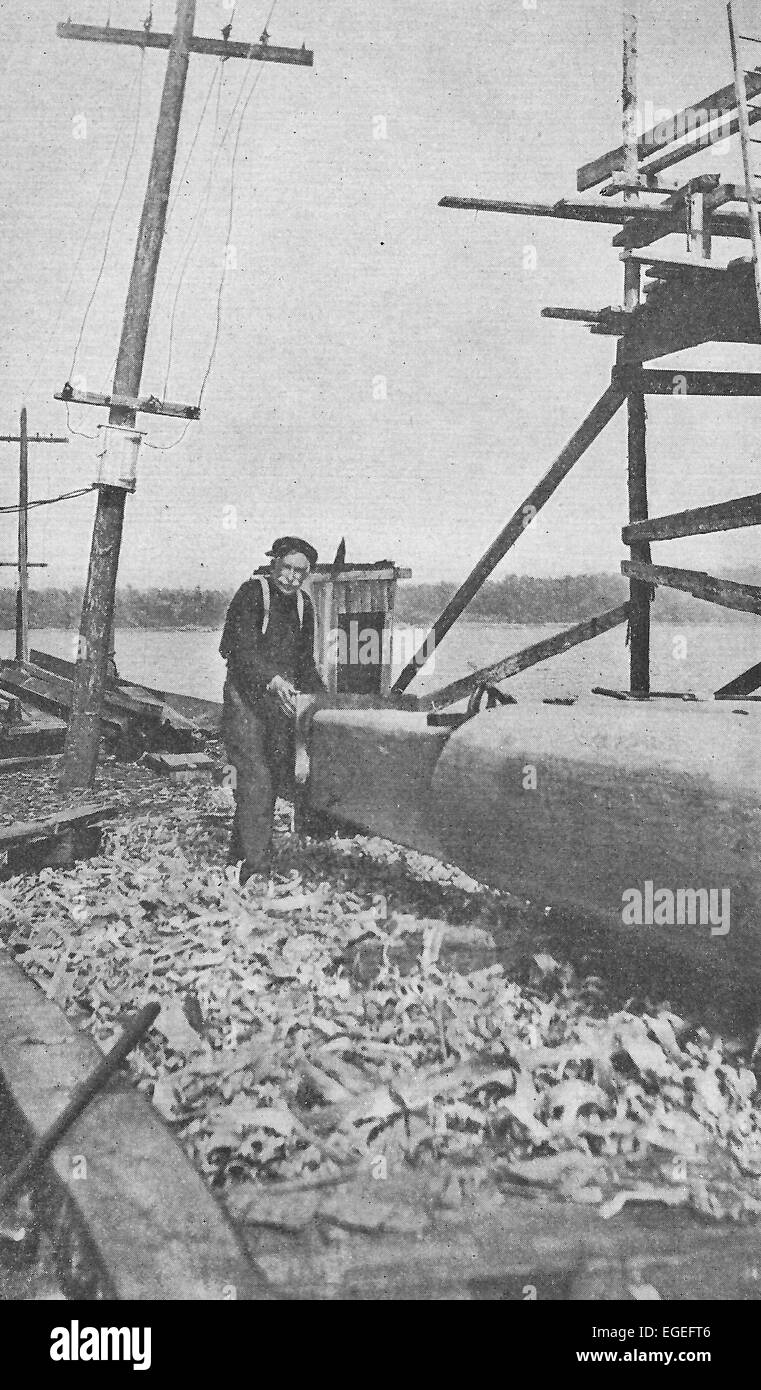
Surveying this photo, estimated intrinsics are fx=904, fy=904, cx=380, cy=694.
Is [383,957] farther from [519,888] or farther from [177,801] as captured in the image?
[177,801]

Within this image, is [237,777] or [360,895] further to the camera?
[237,777]

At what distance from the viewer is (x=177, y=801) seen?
804 cm

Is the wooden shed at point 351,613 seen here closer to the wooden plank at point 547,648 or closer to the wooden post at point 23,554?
→ the wooden plank at point 547,648

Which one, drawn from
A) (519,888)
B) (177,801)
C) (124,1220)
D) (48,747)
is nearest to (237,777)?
(519,888)

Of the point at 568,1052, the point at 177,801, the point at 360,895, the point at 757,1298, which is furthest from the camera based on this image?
the point at 177,801

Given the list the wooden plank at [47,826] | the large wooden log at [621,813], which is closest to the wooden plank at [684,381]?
the large wooden log at [621,813]

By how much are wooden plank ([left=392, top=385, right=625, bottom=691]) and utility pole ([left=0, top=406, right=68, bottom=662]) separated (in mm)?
13076

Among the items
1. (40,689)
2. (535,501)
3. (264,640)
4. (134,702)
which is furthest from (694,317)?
(40,689)

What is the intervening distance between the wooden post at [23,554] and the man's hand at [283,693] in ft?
46.5

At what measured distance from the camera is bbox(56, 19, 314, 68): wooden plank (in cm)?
728

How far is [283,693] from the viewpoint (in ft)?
17.4

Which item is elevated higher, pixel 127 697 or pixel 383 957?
pixel 127 697

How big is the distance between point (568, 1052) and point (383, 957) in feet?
3.72
